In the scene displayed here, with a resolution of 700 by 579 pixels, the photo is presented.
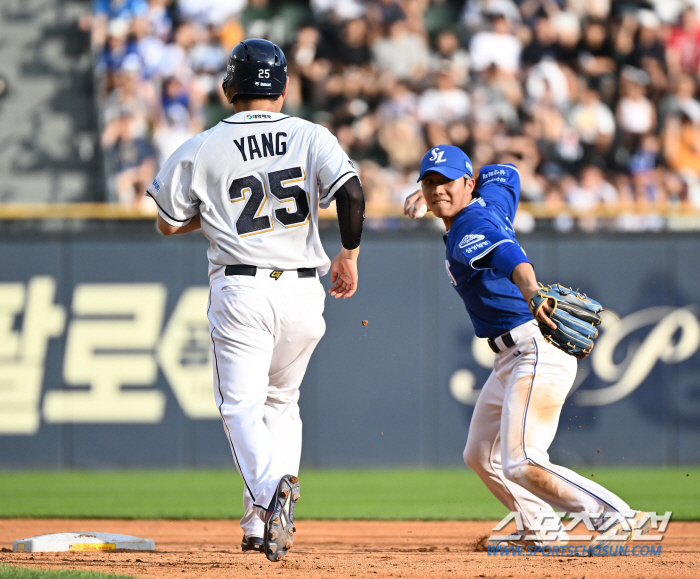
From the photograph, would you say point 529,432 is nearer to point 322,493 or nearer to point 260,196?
point 260,196

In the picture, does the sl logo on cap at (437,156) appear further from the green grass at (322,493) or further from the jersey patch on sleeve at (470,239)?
the green grass at (322,493)

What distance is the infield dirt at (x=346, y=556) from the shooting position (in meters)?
3.85

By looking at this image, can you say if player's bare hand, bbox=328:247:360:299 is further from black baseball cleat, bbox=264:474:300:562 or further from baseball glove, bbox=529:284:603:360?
black baseball cleat, bbox=264:474:300:562

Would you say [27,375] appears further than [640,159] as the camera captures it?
No

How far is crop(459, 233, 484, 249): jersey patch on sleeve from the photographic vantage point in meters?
4.17

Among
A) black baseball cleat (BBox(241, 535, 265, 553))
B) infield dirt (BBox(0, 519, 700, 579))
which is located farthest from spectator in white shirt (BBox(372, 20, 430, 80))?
black baseball cleat (BBox(241, 535, 265, 553))

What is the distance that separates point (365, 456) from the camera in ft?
29.8

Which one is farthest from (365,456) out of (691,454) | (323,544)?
(323,544)

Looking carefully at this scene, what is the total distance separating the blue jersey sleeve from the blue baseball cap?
240mm

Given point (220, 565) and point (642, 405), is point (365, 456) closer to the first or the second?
point (642, 405)

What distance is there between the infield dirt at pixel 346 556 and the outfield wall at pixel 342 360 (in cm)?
256

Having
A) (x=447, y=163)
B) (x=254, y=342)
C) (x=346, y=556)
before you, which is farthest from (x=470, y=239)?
(x=346, y=556)

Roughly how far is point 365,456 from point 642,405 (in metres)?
2.63

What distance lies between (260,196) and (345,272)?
0.50 metres
